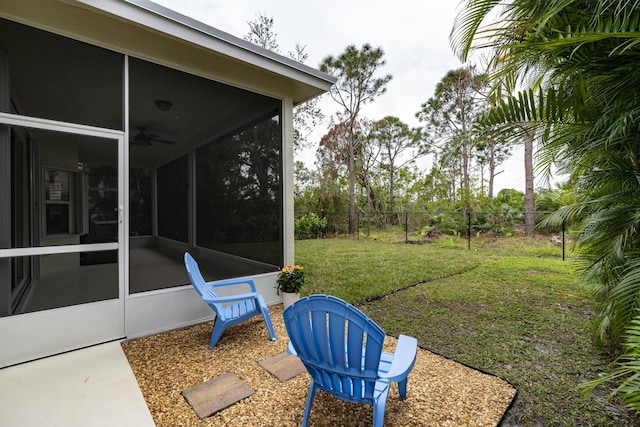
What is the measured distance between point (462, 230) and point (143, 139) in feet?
38.1

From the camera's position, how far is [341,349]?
150 centimetres

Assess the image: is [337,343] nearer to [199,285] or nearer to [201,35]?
[199,285]

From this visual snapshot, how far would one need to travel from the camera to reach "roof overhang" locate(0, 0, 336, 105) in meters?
2.58

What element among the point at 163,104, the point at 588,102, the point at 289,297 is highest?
the point at 163,104

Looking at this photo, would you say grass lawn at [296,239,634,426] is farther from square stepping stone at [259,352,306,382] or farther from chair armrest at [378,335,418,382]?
square stepping stone at [259,352,306,382]

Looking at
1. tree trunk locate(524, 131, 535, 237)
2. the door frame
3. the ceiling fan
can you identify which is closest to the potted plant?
the door frame

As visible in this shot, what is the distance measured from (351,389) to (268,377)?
969 mm

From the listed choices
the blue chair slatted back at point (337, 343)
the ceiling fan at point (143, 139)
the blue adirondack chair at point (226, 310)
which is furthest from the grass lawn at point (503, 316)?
the ceiling fan at point (143, 139)

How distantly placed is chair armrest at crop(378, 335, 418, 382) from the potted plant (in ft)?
6.53

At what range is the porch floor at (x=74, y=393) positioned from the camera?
5.90 feet

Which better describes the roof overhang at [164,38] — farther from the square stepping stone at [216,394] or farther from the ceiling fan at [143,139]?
the square stepping stone at [216,394]

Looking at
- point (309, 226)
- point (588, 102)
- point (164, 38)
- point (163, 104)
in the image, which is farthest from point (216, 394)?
point (309, 226)

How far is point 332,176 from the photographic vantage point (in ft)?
47.9

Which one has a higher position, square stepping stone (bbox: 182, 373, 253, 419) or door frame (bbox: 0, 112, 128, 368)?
door frame (bbox: 0, 112, 128, 368)
